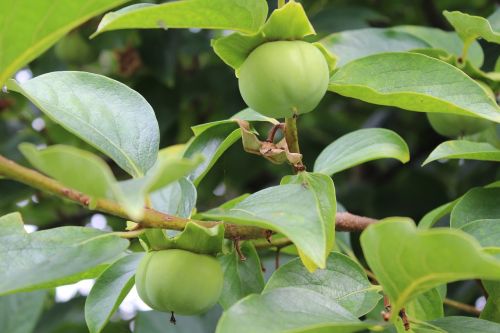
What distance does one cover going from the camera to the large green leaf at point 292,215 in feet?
1.99

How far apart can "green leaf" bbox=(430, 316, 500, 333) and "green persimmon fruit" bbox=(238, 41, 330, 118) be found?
26 cm

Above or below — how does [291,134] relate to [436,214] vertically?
above

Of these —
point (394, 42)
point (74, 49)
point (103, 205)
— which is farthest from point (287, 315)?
point (74, 49)

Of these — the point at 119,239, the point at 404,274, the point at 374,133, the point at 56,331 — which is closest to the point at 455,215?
the point at 374,133

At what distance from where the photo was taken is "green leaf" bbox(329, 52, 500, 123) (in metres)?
0.74

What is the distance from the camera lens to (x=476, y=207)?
0.87m

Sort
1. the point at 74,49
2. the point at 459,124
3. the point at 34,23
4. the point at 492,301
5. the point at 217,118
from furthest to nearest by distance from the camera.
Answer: the point at 217,118, the point at 74,49, the point at 459,124, the point at 492,301, the point at 34,23

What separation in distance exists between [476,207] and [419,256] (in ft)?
1.04

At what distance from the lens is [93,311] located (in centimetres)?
80

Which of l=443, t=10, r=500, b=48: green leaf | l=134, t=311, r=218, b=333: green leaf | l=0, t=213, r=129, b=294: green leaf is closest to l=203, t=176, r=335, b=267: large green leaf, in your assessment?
l=0, t=213, r=129, b=294: green leaf

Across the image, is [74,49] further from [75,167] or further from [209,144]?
[75,167]

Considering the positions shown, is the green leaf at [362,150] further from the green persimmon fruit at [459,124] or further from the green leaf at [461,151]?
the green persimmon fruit at [459,124]

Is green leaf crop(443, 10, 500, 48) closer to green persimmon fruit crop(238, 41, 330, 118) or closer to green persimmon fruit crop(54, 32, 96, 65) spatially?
green persimmon fruit crop(238, 41, 330, 118)

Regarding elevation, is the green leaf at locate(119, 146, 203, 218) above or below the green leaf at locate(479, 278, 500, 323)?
above
